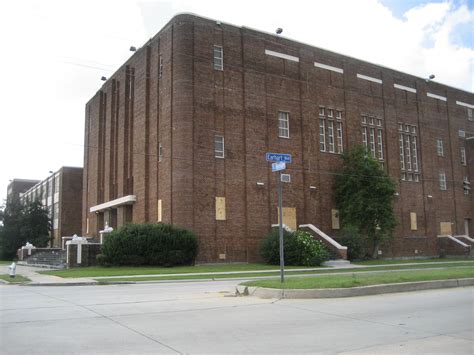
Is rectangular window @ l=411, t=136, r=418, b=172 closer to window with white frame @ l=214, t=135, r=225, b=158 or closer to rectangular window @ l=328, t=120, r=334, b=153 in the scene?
rectangular window @ l=328, t=120, r=334, b=153

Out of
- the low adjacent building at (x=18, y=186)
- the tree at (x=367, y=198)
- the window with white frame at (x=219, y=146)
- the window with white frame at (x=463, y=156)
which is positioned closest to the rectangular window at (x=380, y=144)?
the tree at (x=367, y=198)

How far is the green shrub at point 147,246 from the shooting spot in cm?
3136

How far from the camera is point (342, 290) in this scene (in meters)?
14.4

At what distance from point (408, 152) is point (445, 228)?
849 cm

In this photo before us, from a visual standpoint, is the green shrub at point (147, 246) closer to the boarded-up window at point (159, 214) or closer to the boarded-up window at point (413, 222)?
the boarded-up window at point (159, 214)

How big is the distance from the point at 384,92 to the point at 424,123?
6.11m

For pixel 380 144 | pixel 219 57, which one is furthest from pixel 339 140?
pixel 219 57

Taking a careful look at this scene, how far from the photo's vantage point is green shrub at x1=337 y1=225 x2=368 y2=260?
1501 inches

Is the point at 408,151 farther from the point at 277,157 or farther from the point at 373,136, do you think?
the point at 277,157

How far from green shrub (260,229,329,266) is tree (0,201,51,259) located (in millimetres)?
37151

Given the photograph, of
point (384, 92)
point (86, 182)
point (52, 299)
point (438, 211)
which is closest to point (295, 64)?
point (384, 92)

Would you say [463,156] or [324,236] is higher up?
[463,156]

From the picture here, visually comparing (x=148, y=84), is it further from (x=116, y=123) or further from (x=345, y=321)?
(x=345, y=321)

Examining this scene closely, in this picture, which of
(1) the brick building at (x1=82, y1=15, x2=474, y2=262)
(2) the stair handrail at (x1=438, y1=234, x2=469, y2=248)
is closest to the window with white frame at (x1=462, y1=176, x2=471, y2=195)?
(1) the brick building at (x1=82, y1=15, x2=474, y2=262)
